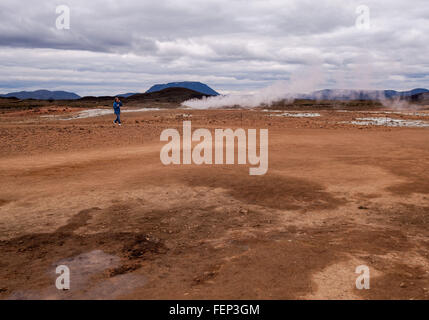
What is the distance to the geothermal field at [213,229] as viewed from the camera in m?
4.61

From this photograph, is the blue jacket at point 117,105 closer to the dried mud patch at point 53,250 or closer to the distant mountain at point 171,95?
the dried mud patch at point 53,250

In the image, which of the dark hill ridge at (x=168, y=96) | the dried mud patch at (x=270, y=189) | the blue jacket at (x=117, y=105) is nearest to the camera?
the dried mud patch at (x=270, y=189)

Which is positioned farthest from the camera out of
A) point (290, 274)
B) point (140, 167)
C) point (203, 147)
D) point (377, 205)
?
point (203, 147)

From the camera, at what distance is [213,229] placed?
6.62m

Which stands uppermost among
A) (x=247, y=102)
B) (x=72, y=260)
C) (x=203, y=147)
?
(x=247, y=102)

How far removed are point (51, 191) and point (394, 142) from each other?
652 inches

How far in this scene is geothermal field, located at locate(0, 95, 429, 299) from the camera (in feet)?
15.1

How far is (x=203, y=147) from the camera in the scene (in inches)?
630

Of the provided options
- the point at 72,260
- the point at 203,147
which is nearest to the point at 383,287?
the point at 72,260

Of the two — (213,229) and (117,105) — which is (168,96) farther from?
(213,229)

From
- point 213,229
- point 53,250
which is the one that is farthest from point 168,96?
point 53,250

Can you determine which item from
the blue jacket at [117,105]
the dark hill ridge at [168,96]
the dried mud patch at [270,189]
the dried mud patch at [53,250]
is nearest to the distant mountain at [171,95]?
the dark hill ridge at [168,96]

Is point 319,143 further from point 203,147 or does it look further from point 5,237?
point 5,237

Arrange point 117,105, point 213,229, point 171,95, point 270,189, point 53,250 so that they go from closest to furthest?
point 53,250 → point 213,229 → point 270,189 → point 117,105 → point 171,95
